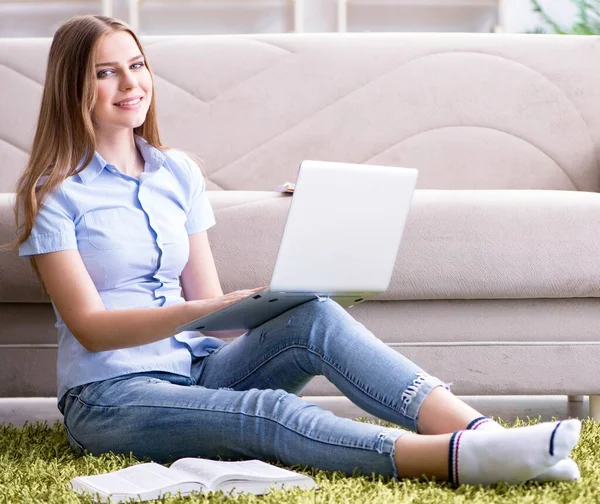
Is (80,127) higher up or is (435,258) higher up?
(80,127)

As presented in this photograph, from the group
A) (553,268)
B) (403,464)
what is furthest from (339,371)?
(553,268)

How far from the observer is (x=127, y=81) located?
57.3 inches

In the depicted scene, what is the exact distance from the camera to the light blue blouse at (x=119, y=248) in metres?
1.38

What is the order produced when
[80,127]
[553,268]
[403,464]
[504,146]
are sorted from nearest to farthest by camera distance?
[403,464]
[80,127]
[553,268]
[504,146]

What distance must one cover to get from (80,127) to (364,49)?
1.11m

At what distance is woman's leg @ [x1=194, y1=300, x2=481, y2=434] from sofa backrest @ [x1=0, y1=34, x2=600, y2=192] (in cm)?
97

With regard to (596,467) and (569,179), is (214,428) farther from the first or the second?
(569,179)

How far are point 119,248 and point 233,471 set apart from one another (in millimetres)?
456

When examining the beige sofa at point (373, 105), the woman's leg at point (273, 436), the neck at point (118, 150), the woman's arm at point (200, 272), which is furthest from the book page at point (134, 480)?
the beige sofa at point (373, 105)

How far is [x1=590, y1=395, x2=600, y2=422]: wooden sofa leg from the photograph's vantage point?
1779 millimetres

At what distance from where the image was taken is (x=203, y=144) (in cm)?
233

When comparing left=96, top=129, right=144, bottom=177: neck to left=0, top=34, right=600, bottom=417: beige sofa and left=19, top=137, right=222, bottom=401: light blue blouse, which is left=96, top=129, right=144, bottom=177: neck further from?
left=0, top=34, right=600, bottom=417: beige sofa

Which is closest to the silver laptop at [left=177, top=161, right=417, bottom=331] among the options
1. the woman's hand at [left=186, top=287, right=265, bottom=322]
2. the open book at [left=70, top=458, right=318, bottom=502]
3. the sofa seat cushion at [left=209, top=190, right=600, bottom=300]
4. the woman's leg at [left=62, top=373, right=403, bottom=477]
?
the woman's hand at [left=186, top=287, right=265, bottom=322]

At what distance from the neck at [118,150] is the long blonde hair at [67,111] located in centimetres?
4
